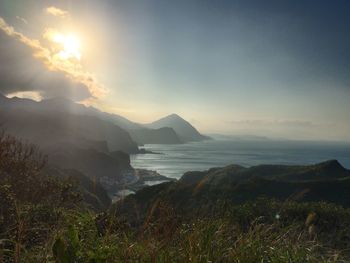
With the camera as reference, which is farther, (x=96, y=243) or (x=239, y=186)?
(x=239, y=186)

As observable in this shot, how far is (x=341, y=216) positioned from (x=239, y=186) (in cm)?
4204

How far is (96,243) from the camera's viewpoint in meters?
5.16

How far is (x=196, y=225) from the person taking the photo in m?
5.72

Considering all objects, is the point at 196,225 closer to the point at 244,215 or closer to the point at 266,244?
the point at 266,244

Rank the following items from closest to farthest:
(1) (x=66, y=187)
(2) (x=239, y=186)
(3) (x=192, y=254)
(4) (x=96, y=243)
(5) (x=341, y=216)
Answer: (3) (x=192, y=254)
(4) (x=96, y=243)
(1) (x=66, y=187)
(5) (x=341, y=216)
(2) (x=239, y=186)

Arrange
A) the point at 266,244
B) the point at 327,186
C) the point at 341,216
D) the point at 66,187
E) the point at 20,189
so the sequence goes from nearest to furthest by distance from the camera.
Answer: the point at 266,244, the point at 20,189, the point at 66,187, the point at 341,216, the point at 327,186

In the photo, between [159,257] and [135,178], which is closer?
[159,257]

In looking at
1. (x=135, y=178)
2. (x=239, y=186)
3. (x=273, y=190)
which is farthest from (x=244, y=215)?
(x=135, y=178)

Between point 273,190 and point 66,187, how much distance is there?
5624 cm

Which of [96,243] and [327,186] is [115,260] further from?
[327,186]

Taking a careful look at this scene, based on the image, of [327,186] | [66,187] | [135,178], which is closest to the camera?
[66,187]

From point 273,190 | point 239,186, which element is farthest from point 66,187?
point 273,190

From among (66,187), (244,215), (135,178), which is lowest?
(135,178)

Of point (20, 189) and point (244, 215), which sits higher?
point (20, 189)
